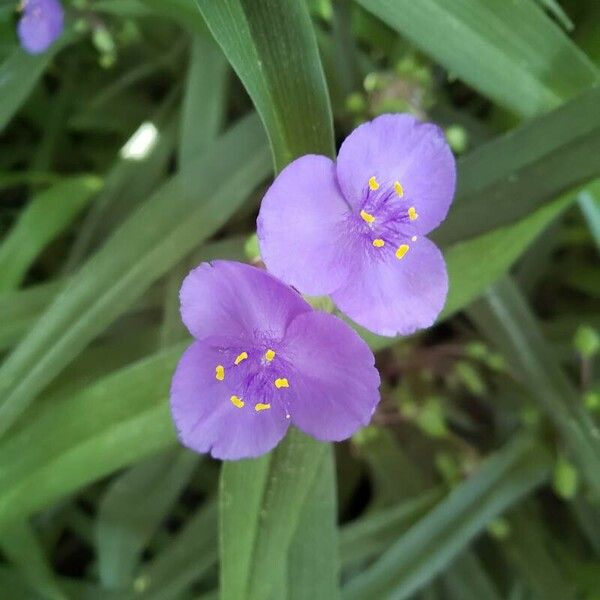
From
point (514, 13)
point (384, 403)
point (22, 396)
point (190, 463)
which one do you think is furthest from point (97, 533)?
point (514, 13)

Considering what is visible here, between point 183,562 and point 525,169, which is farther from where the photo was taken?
point 183,562

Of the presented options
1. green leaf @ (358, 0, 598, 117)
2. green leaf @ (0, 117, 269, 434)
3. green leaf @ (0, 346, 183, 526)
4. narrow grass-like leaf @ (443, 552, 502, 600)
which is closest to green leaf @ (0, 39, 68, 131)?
green leaf @ (0, 117, 269, 434)

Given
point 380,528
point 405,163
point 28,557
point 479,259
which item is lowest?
point 380,528

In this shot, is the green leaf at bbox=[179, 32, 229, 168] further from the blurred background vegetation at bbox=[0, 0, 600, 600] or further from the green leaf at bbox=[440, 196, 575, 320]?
the green leaf at bbox=[440, 196, 575, 320]

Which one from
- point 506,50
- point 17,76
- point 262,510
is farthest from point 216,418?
point 17,76

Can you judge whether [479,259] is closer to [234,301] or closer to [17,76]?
[234,301]

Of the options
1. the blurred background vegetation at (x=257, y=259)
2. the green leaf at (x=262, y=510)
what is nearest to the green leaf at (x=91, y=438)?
the blurred background vegetation at (x=257, y=259)
